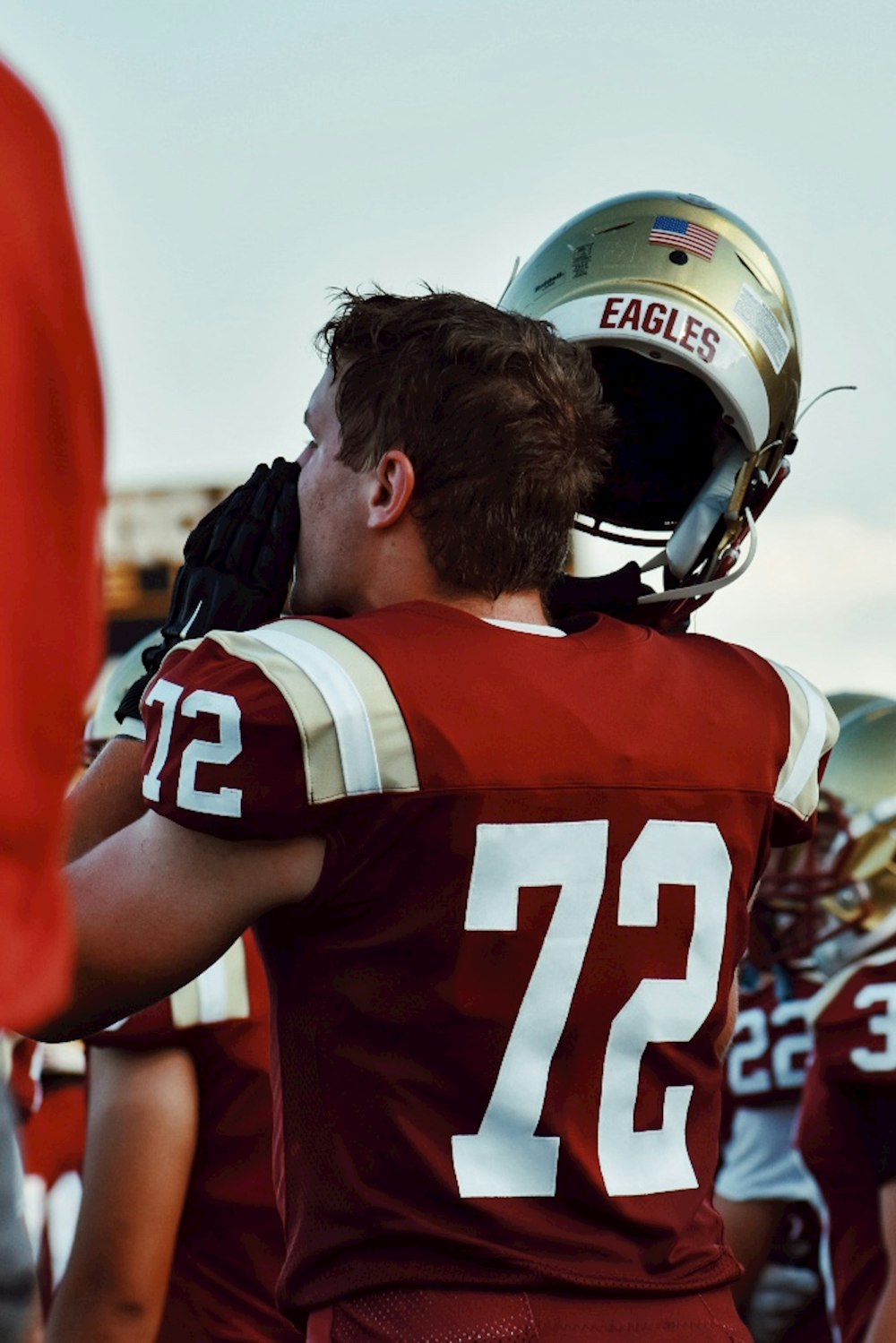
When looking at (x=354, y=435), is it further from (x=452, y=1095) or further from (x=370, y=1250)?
(x=370, y=1250)

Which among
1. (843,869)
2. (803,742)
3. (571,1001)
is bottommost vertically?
(843,869)

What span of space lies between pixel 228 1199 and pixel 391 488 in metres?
1.33

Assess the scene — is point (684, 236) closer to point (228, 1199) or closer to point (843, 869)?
point (228, 1199)

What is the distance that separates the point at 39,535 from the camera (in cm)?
105

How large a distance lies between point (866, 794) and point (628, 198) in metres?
2.28

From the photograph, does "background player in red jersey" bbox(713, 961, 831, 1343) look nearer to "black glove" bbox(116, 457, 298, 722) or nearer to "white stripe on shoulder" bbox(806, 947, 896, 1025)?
"white stripe on shoulder" bbox(806, 947, 896, 1025)

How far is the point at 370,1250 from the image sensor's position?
1.81 m

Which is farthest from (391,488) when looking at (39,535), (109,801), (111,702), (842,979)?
(842,979)

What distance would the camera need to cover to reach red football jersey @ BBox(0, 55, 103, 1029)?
1004mm

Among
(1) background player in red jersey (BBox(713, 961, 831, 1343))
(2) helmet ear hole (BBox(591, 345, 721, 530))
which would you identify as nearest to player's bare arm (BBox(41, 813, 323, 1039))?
(2) helmet ear hole (BBox(591, 345, 721, 530))

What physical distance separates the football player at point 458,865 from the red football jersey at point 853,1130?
1.53 metres

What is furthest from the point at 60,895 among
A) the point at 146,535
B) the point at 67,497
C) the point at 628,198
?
the point at 146,535

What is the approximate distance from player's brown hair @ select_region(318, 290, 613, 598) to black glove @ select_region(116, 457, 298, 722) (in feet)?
0.38

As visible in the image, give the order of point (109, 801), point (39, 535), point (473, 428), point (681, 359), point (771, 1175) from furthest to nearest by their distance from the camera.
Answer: point (771, 1175) → point (681, 359) → point (109, 801) → point (473, 428) → point (39, 535)
